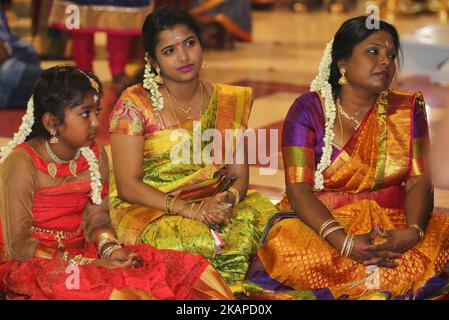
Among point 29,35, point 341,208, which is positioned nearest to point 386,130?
point 341,208

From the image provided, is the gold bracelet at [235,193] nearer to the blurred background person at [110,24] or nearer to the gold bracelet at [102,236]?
the gold bracelet at [102,236]

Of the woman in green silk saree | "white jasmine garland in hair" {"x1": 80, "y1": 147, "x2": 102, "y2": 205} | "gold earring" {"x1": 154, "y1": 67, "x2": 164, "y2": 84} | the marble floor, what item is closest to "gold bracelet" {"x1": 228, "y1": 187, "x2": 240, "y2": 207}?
the woman in green silk saree

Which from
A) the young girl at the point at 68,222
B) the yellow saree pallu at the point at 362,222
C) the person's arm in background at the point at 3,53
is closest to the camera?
the young girl at the point at 68,222

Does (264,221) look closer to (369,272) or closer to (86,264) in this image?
(369,272)

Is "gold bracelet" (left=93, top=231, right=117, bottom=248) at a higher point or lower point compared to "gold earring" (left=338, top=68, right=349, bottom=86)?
lower

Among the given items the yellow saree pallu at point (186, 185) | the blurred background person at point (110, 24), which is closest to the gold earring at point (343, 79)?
the yellow saree pallu at point (186, 185)

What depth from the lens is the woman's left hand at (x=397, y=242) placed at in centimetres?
298

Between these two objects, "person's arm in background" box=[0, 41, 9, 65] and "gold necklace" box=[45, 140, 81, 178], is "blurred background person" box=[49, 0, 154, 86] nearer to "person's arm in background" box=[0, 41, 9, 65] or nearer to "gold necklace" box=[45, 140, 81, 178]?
"person's arm in background" box=[0, 41, 9, 65]

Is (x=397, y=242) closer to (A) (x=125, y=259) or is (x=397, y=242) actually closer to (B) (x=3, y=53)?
(A) (x=125, y=259)

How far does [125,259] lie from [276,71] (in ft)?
17.3

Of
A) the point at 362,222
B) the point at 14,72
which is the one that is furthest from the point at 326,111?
the point at 14,72

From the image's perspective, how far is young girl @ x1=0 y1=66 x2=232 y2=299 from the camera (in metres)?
2.77

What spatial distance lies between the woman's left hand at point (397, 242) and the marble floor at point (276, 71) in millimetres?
1233

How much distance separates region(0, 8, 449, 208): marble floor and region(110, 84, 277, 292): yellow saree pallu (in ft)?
2.85
